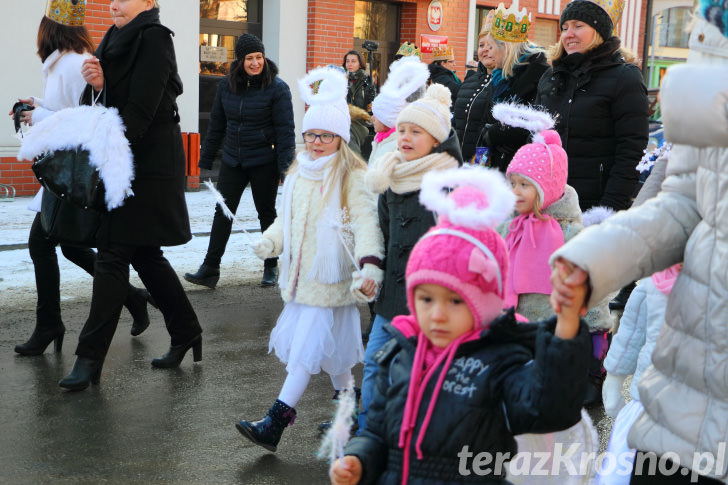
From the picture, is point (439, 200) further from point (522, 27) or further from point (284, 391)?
point (522, 27)

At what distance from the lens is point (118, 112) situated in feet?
17.1

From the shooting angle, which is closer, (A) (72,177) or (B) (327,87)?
(B) (327,87)

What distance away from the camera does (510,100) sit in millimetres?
6395

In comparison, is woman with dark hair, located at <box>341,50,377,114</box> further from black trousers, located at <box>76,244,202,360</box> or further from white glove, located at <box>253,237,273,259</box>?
white glove, located at <box>253,237,273,259</box>

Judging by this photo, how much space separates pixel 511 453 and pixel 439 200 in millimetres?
712

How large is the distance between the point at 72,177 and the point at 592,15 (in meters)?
3.10

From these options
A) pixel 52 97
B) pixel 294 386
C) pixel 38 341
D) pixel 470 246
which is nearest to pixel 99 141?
pixel 52 97

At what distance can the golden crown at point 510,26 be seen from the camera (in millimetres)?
6512

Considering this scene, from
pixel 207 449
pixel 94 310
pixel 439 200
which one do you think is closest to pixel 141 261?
pixel 94 310

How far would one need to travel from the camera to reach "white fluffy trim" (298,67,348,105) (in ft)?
16.0

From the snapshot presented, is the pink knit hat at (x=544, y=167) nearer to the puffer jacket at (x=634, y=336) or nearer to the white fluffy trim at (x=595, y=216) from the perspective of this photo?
the white fluffy trim at (x=595, y=216)

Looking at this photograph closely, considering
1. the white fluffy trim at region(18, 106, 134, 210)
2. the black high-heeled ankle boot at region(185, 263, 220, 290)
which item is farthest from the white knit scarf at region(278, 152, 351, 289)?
the black high-heeled ankle boot at region(185, 263, 220, 290)

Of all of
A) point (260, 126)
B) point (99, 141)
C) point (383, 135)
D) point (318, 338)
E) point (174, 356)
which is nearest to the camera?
point (318, 338)

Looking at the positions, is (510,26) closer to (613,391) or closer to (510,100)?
(510,100)
